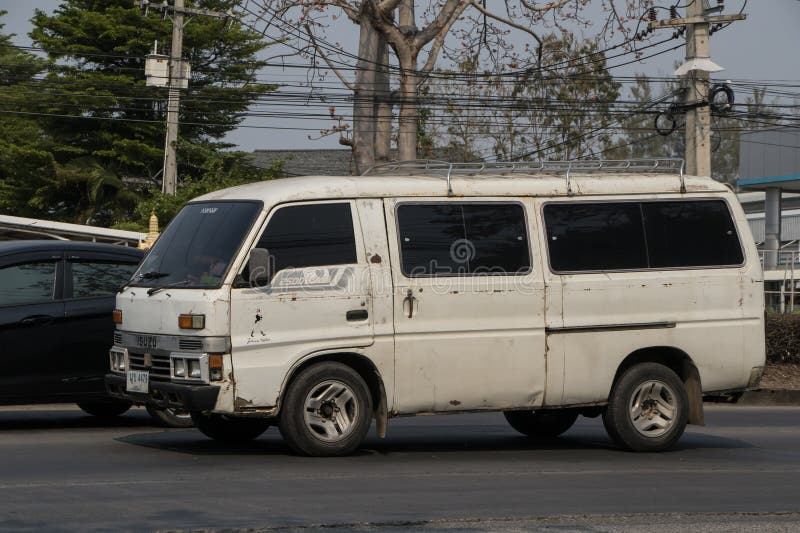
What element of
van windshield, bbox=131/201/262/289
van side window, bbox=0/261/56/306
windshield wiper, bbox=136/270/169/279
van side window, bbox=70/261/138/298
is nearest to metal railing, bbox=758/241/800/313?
van side window, bbox=70/261/138/298

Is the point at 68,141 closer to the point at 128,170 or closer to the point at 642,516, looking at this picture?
the point at 128,170

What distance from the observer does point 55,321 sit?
1098 cm

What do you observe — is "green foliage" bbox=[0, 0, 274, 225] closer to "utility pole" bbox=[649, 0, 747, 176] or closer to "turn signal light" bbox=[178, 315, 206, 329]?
"utility pole" bbox=[649, 0, 747, 176]

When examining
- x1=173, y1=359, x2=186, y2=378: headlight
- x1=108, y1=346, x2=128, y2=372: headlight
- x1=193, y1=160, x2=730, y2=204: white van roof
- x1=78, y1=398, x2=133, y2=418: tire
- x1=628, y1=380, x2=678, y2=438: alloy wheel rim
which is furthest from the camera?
x1=78, y1=398, x2=133, y2=418: tire

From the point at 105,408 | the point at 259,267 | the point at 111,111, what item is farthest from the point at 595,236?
the point at 111,111

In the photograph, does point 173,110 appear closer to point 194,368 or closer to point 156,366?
point 156,366

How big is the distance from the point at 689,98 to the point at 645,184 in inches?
532

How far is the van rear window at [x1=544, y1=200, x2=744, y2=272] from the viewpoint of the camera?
10.5 m

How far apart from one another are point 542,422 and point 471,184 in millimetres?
2768

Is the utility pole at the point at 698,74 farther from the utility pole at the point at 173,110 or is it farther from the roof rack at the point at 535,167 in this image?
the utility pole at the point at 173,110

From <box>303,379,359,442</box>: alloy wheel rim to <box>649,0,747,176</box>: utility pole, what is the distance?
14.1 m

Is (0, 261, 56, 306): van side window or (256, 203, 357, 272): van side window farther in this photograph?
(0, 261, 56, 306): van side window

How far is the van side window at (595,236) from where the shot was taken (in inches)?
411

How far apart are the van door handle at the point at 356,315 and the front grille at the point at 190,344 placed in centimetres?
117
